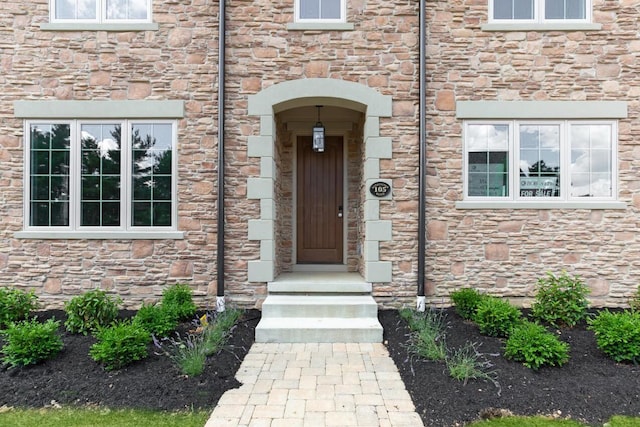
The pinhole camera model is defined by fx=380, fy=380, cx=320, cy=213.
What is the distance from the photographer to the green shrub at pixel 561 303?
498cm

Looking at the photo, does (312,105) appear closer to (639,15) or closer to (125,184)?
(125,184)

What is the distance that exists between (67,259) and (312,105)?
14.5ft

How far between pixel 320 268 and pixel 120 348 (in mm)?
3792

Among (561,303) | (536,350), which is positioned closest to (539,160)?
(561,303)

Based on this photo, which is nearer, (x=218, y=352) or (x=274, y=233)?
(x=218, y=352)

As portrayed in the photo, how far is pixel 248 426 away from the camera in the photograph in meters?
2.92

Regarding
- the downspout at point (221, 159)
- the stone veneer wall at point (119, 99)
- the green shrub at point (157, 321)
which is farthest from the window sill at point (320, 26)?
the green shrub at point (157, 321)

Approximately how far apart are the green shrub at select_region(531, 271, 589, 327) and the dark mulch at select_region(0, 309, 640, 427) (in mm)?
809

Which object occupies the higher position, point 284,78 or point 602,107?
point 284,78

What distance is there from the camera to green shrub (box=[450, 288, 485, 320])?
526cm

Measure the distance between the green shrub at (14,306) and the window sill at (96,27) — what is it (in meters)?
3.86

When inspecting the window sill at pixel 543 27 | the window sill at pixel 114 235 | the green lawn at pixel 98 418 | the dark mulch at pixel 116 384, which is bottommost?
the green lawn at pixel 98 418

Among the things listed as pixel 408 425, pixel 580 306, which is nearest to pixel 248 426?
pixel 408 425

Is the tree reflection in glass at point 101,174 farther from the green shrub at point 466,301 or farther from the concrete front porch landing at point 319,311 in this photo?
the green shrub at point 466,301
